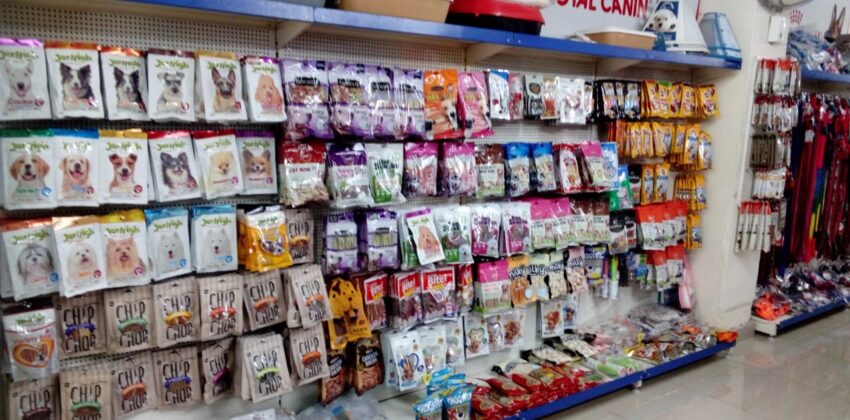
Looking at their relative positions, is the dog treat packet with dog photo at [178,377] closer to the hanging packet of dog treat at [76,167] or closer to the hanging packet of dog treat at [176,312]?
the hanging packet of dog treat at [176,312]

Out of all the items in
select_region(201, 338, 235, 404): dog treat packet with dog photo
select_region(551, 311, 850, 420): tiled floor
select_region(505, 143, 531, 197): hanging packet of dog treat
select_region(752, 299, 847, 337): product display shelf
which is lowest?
select_region(551, 311, 850, 420): tiled floor

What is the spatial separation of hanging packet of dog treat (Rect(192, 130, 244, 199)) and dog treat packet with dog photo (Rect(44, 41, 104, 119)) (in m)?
0.33

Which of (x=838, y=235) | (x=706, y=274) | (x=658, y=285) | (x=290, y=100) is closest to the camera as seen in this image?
(x=290, y=100)

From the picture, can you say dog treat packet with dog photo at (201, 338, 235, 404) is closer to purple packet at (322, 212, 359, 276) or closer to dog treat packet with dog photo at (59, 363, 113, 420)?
dog treat packet with dog photo at (59, 363, 113, 420)

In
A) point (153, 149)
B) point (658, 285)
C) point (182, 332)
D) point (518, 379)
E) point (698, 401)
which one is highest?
point (153, 149)

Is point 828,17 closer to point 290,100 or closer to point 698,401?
point 698,401

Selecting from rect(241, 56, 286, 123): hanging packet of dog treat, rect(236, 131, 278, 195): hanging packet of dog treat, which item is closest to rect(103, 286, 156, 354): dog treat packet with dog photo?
rect(236, 131, 278, 195): hanging packet of dog treat

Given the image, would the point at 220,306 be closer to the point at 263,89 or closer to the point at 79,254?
the point at 79,254

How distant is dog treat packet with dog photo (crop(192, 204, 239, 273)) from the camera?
78.1 inches

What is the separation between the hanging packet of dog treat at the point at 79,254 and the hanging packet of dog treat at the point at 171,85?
418mm

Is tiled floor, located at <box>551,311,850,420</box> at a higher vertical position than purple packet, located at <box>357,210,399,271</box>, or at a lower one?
lower

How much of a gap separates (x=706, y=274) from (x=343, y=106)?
287 centimetres

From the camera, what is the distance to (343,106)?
2176 mm

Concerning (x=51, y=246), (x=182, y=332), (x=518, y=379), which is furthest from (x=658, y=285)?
(x=51, y=246)
